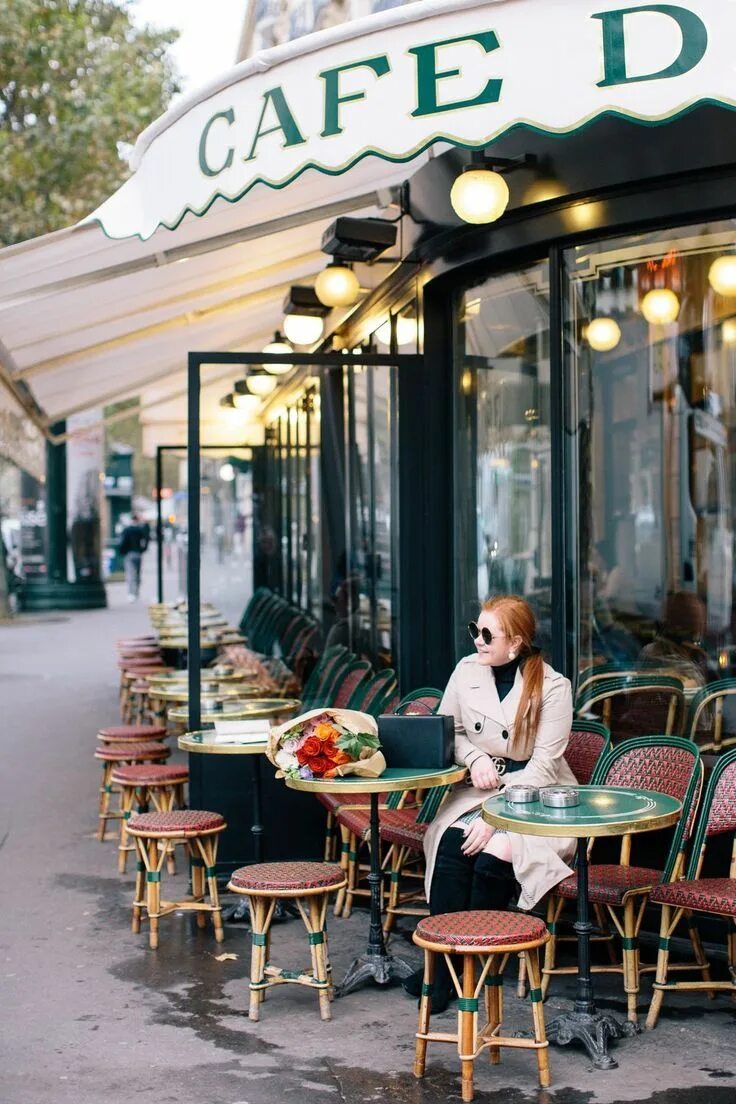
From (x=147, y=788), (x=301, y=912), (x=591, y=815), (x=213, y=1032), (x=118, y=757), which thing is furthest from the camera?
(x=118, y=757)

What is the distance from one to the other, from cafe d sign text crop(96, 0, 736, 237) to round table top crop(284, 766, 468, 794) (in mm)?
2010

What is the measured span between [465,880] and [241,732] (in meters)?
1.61

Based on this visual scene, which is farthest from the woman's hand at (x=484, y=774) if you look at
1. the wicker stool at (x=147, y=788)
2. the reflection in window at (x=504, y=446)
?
the wicker stool at (x=147, y=788)

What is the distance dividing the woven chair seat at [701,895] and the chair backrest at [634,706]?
148 cm

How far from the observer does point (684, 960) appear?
545 cm

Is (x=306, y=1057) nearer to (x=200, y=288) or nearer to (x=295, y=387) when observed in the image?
(x=295, y=387)

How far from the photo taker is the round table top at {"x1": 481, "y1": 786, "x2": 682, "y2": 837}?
4.20 meters

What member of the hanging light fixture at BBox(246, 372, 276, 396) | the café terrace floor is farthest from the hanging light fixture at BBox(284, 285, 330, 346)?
the café terrace floor

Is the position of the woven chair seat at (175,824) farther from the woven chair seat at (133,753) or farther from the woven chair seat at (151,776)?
the woven chair seat at (133,753)

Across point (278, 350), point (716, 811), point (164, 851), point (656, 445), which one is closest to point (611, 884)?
point (716, 811)

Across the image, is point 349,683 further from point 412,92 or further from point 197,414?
point 412,92

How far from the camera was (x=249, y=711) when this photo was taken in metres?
7.18

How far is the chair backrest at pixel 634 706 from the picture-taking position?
6258mm

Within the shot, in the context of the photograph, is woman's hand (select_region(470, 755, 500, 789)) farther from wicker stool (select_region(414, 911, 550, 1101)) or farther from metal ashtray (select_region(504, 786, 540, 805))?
wicker stool (select_region(414, 911, 550, 1101))
